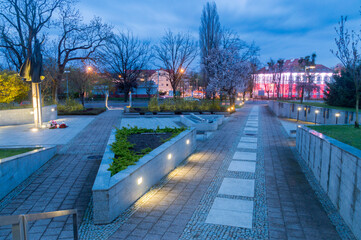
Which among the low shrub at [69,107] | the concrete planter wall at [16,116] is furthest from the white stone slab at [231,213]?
the low shrub at [69,107]

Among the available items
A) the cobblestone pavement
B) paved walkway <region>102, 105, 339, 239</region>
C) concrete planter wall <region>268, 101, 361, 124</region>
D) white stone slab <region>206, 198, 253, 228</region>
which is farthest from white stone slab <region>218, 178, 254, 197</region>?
concrete planter wall <region>268, 101, 361, 124</region>

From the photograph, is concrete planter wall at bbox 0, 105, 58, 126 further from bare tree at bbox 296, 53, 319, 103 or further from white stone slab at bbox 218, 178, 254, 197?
bare tree at bbox 296, 53, 319, 103

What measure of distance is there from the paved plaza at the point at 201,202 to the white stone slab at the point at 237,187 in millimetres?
23

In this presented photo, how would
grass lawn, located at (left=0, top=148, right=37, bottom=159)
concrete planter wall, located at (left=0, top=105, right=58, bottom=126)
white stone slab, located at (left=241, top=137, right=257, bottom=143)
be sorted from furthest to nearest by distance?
1. concrete planter wall, located at (left=0, top=105, right=58, bottom=126)
2. white stone slab, located at (left=241, top=137, right=257, bottom=143)
3. grass lawn, located at (left=0, top=148, right=37, bottom=159)

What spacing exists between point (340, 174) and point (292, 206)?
3.65 ft

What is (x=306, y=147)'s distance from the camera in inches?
332

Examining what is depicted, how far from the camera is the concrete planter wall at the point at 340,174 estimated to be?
4129 mm

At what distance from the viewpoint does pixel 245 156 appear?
9.39 metres

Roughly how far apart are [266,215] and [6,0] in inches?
956

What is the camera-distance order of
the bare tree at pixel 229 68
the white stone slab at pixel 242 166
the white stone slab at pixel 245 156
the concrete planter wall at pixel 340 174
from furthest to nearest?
the bare tree at pixel 229 68
the white stone slab at pixel 245 156
the white stone slab at pixel 242 166
the concrete planter wall at pixel 340 174

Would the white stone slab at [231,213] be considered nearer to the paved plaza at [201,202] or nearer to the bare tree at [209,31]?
the paved plaza at [201,202]

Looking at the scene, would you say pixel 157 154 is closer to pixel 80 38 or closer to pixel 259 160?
pixel 259 160

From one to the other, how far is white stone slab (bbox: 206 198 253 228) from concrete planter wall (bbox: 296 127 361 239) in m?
1.63

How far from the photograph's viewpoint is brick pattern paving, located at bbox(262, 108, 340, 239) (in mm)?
4258
